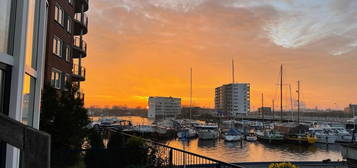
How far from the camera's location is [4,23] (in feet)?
9.85

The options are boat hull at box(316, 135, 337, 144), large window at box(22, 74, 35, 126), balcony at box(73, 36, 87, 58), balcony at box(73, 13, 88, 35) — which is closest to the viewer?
large window at box(22, 74, 35, 126)

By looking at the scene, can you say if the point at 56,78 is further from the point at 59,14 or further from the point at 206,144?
the point at 206,144

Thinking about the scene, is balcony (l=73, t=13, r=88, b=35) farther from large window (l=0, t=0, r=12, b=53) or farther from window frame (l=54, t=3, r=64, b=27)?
large window (l=0, t=0, r=12, b=53)

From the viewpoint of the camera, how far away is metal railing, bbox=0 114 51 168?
5.32 feet

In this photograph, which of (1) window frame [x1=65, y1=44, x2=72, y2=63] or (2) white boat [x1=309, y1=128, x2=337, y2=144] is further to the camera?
(2) white boat [x1=309, y1=128, x2=337, y2=144]

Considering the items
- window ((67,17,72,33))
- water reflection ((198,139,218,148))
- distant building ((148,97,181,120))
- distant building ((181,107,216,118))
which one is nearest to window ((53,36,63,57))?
window ((67,17,72,33))

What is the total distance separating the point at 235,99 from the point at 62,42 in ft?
467

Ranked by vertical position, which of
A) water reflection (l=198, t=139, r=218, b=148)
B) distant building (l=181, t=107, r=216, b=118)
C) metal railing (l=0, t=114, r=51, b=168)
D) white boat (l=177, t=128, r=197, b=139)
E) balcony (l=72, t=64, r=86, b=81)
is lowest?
water reflection (l=198, t=139, r=218, b=148)

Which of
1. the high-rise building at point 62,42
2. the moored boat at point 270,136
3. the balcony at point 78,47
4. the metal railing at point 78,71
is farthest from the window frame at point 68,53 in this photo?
the moored boat at point 270,136

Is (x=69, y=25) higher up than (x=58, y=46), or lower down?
higher up

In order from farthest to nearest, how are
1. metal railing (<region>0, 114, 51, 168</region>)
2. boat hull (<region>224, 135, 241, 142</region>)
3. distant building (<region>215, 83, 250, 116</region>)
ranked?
distant building (<region>215, 83, 250, 116</region>), boat hull (<region>224, 135, 241, 142</region>), metal railing (<region>0, 114, 51, 168</region>)

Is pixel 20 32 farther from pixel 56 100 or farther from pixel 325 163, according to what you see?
pixel 325 163

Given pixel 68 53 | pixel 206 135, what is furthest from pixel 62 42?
pixel 206 135

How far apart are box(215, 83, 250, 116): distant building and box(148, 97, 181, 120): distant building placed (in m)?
22.7
